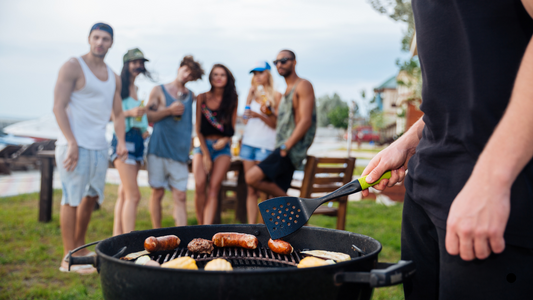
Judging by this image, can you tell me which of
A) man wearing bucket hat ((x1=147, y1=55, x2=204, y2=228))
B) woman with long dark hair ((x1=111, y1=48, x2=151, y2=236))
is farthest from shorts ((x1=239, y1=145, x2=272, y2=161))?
woman with long dark hair ((x1=111, y1=48, x2=151, y2=236))

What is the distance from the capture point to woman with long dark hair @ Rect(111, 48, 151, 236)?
4.04 m

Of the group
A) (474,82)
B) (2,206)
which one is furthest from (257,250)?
(2,206)

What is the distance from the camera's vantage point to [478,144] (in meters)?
0.92

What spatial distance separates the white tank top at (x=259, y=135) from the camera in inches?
181

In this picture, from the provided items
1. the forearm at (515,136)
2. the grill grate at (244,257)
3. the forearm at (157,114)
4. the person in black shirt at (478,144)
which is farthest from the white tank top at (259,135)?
the forearm at (515,136)

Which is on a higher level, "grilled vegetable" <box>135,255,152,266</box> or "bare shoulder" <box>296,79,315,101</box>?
"bare shoulder" <box>296,79,315,101</box>

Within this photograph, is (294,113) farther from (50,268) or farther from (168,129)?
(50,268)

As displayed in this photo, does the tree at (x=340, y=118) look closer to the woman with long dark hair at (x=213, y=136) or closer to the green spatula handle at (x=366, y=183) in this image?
the woman with long dark hair at (x=213, y=136)

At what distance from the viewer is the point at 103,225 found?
5.26 meters

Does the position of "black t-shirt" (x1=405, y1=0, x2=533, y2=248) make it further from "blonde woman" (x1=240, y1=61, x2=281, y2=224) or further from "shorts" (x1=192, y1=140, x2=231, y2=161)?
"shorts" (x1=192, y1=140, x2=231, y2=161)

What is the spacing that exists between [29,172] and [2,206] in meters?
5.63

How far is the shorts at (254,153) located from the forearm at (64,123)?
188 cm

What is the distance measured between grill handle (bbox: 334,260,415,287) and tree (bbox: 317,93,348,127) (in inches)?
2657

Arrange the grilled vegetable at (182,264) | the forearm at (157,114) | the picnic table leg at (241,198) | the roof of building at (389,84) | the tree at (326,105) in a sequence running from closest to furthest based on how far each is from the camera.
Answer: the grilled vegetable at (182,264) → the forearm at (157,114) → the picnic table leg at (241,198) → the roof of building at (389,84) → the tree at (326,105)
